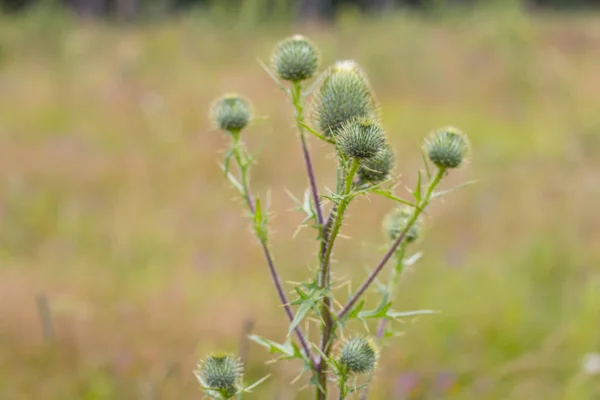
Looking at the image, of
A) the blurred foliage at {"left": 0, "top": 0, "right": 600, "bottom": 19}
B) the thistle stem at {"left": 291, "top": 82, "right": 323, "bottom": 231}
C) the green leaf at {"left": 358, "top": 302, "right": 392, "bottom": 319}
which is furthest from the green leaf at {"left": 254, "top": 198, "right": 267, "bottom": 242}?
the blurred foliage at {"left": 0, "top": 0, "right": 600, "bottom": 19}

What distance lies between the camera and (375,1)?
109 feet

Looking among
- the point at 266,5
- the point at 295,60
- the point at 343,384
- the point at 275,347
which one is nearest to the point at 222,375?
the point at 275,347

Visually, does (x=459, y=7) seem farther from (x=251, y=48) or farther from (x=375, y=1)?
(x=375, y=1)

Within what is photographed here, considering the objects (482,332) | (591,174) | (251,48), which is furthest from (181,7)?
(482,332)

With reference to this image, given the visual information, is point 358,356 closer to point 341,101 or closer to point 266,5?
point 341,101

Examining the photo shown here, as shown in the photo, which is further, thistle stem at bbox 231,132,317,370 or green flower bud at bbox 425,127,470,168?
green flower bud at bbox 425,127,470,168

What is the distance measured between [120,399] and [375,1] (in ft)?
106

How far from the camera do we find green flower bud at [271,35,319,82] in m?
2.07

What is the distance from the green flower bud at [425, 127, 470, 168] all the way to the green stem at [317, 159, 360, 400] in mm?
438

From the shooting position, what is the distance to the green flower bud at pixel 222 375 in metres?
1.72

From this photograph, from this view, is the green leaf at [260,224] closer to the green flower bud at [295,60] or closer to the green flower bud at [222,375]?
the green flower bud at [222,375]

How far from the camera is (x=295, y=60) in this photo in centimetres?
208

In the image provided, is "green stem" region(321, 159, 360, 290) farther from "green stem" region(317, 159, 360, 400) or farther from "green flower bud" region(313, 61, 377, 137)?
"green flower bud" region(313, 61, 377, 137)

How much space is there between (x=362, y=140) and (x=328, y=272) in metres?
0.36
